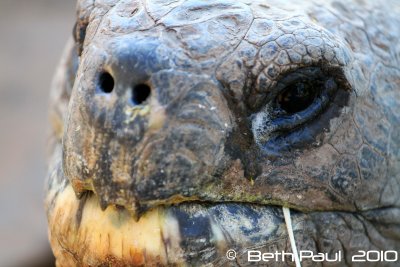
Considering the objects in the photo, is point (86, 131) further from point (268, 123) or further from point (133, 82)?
point (268, 123)

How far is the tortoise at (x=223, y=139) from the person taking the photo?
6.63 ft

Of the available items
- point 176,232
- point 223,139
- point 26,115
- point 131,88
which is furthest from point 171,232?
point 26,115

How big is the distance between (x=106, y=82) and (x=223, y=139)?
0.94ft

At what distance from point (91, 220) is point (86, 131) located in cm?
22

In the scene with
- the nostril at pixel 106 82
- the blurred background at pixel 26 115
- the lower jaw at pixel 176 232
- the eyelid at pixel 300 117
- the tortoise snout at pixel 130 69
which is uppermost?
the tortoise snout at pixel 130 69

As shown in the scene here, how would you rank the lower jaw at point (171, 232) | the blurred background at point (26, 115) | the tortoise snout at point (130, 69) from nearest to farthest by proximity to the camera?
the tortoise snout at point (130, 69)
the lower jaw at point (171, 232)
the blurred background at point (26, 115)

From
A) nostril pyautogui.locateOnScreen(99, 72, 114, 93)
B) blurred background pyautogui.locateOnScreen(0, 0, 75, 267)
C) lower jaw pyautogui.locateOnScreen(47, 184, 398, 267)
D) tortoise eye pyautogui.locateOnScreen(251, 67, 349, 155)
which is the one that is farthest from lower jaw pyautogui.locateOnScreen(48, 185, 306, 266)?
blurred background pyautogui.locateOnScreen(0, 0, 75, 267)

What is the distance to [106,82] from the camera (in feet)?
6.73

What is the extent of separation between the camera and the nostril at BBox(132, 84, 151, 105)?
2.00 meters

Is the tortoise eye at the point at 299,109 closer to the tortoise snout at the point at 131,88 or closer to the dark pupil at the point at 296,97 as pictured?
the dark pupil at the point at 296,97

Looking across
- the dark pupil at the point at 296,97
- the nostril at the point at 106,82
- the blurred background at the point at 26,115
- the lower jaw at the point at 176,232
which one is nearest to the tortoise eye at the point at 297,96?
the dark pupil at the point at 296,97

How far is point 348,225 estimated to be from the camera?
2316 mm

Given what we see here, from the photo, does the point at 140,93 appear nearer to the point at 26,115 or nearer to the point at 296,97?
the point at 296,97

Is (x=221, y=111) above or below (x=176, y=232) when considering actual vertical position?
above
